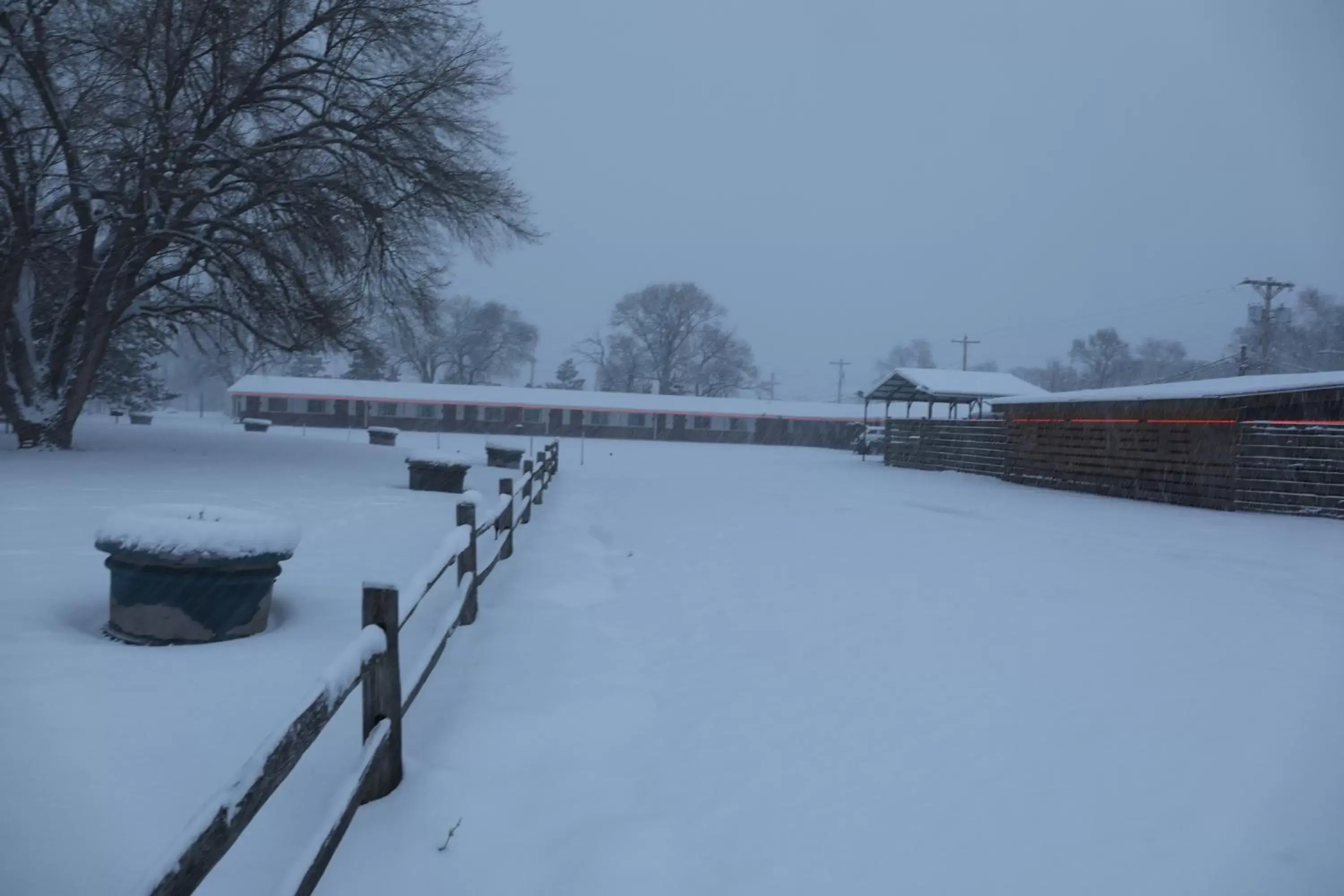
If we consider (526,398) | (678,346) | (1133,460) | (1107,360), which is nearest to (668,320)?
(678,346)

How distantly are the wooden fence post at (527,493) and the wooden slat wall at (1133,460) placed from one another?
14.0 metres

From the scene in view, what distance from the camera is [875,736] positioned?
187 inches

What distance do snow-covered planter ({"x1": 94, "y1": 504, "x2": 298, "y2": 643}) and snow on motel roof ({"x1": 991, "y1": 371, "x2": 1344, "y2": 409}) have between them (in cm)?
1715

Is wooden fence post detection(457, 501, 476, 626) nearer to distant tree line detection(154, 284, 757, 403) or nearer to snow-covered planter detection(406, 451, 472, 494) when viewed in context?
snow-covered planter detection(406, 451, 472, 494)

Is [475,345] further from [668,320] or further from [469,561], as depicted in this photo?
[469,561]

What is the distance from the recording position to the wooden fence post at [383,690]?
11.5 ft

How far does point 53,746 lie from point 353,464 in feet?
53.7

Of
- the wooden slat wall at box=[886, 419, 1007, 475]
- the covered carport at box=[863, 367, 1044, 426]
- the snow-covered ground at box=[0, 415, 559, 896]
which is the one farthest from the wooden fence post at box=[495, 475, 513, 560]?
the covered carport at box=[863, 367, 1044, 426]

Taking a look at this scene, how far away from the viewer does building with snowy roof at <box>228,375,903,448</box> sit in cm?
5588

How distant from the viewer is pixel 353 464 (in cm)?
1936

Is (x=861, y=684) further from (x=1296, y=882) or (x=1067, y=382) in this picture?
(x=1067, y=382)

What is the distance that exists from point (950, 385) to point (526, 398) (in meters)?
32.6

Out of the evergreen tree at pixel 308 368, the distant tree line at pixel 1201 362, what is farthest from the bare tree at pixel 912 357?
the evergreen tree at pixel 308 368

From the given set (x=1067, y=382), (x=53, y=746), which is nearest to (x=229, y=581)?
(x=53, y=746)
